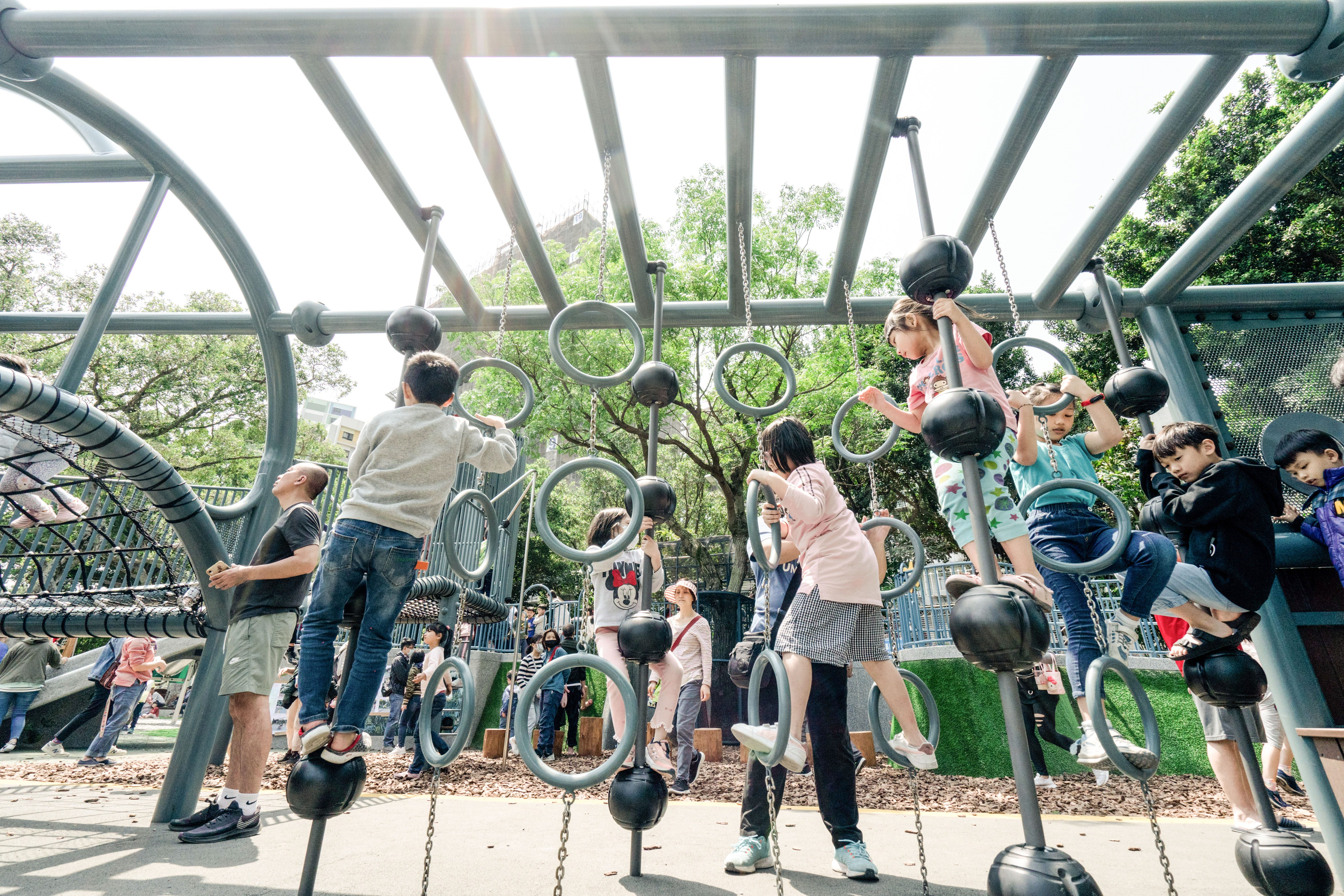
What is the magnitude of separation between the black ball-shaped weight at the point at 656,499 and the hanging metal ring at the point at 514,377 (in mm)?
490

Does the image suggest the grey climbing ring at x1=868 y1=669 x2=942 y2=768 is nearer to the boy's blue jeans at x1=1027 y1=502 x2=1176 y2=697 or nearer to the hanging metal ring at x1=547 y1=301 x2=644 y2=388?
the boy's blue jeans at x1=1027 y1=502 x2=1176 y2=697

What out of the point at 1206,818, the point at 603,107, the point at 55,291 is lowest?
the point at 1206,818

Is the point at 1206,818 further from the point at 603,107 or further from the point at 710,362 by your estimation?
the point at 710,362

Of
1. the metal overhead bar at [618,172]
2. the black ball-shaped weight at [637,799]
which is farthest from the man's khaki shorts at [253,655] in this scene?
the metal overhead bar at [618,172]

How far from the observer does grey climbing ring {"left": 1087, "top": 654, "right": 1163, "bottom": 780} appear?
5.18 feet

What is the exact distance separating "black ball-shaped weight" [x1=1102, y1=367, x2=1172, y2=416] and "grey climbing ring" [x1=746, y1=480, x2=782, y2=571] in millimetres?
1487

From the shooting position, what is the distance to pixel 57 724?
31.2 feet

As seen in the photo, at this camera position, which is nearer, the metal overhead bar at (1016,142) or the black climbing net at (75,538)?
the metal overhead bar at (1016,142)

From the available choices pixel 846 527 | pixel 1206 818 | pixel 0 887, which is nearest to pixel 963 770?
pixel 1206 818

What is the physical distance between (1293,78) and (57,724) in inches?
570

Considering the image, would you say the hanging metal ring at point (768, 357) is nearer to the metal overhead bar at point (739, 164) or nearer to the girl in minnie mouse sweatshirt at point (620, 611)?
the metal overhead bar at point (739, 164)

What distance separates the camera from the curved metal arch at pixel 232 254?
2754 mm

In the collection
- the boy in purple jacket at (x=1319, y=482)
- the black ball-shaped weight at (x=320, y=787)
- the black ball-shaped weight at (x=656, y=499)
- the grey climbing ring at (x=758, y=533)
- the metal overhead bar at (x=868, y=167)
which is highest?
the metal overhead bar at (x=868, y=167)

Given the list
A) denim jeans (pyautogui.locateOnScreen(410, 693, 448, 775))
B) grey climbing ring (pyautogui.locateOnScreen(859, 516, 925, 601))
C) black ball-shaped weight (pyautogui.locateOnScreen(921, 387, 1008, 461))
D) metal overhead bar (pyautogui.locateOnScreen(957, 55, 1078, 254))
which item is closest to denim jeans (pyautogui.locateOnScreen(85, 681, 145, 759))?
denim jeans (pyautogui.locateOnScreen(410, 693, 448, 775))
